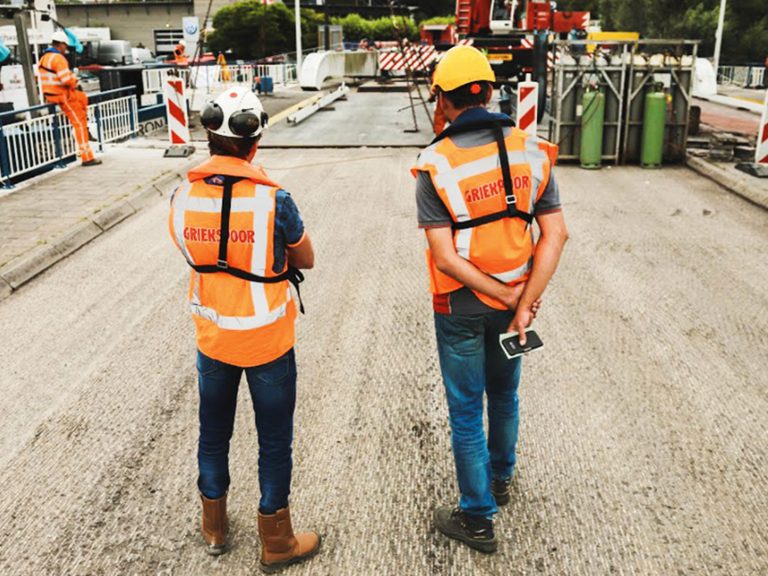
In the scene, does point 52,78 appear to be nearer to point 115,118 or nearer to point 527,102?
point 115,118

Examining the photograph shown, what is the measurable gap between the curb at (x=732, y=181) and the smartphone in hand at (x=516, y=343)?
8.23 m

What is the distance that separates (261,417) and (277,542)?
542 mm

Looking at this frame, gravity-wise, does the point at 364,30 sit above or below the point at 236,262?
above

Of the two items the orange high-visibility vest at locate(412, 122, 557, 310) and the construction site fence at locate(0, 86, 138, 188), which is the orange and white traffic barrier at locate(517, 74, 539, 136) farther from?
the orange high-visibility vest at locate(412, 122, 557, 310)

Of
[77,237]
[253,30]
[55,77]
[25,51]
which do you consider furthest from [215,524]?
[253,30]

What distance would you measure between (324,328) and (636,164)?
8988 mm

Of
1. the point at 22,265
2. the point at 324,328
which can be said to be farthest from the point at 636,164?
the point at 22,265

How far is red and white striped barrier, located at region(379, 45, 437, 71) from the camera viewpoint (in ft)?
71.1

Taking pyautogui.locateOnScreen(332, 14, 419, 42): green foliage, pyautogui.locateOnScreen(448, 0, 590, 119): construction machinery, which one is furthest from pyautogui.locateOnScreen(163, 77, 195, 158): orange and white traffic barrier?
pyautogui.locateOnScreen(332, 14, 419, 42): green foliage

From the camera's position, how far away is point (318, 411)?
4.88 metres

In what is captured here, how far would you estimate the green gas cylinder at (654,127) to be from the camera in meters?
12.7

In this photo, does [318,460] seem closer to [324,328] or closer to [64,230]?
[324,328]

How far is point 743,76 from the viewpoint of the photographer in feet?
122

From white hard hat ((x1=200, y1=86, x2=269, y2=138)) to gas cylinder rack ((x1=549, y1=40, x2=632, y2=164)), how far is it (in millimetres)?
10561
